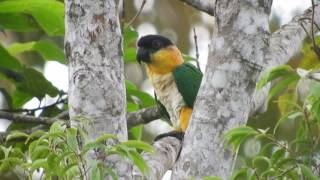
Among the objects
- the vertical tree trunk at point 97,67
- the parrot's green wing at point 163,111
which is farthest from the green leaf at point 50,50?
the vertical tree trunk at point 97,67

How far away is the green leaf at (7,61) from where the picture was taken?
12.3 ft

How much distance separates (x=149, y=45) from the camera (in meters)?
4.76

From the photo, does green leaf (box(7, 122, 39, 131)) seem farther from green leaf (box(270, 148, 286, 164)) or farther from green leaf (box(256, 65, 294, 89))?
green leaf (box(256, 65, 294, 89))

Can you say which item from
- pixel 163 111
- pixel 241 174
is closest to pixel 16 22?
pixel 163 111

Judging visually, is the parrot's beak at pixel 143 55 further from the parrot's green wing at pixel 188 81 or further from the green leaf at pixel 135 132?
the green leaf at pixel 135 132

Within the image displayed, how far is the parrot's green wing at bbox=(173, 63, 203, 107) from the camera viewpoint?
173 inches

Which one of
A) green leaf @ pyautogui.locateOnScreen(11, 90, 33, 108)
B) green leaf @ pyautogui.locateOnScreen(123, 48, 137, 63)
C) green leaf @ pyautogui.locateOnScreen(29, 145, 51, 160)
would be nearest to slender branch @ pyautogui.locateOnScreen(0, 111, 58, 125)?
green leaf @ pyautogui.locateOnScreen(11, 90, 33, 108)

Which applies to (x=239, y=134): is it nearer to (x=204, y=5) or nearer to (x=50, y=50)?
(x=204, y=5)

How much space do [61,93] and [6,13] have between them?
46 centimetres

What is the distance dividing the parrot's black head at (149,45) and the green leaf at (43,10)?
2.69 ft

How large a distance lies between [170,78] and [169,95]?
0.17m

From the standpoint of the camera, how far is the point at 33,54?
7930mm

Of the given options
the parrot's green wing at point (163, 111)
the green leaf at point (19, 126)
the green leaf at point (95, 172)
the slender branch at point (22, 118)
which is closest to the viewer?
the green leaf at point (95, 172)

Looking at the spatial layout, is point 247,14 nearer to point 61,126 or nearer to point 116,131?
point 116,131
